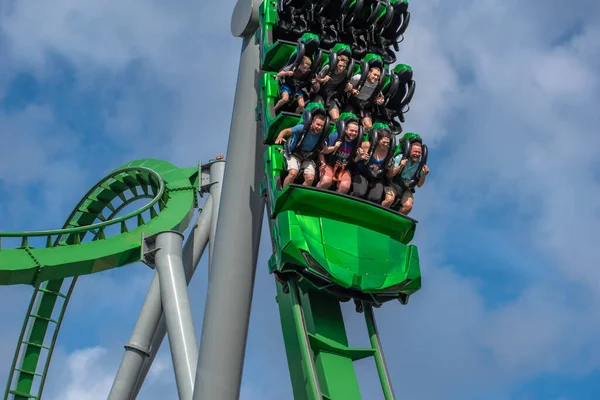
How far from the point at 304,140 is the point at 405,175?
1078 mm

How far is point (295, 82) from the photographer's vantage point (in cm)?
1119

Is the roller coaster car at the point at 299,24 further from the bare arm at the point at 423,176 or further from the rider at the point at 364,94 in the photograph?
the bare arm at the point at 423,176

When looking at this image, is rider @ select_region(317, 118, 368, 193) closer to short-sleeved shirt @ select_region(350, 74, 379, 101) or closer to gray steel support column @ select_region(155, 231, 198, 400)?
short-sleeved shirt @ select_region(350, 74, 379, 101)

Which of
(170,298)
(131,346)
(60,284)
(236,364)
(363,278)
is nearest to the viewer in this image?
(363,278)

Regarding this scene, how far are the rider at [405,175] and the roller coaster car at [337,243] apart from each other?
240 mm

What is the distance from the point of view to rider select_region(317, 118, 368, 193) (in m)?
10.6

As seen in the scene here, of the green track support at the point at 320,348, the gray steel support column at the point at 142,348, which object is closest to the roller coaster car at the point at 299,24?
the green track support at the point at 320,348

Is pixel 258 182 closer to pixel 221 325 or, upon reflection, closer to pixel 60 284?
pixel 221 325

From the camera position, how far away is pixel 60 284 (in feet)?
54.7

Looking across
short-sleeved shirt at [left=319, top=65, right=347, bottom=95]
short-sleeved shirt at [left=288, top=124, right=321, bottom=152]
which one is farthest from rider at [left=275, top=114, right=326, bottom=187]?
short-sleeved shirt at [left=319, top=65, right=347, bottom=95]

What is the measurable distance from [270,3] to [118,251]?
386 cm

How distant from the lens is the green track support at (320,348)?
969 centimetres

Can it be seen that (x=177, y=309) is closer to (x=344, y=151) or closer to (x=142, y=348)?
(x=142, y=348)

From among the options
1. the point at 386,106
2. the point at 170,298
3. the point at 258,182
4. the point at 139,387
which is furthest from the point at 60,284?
the point at 386,106
